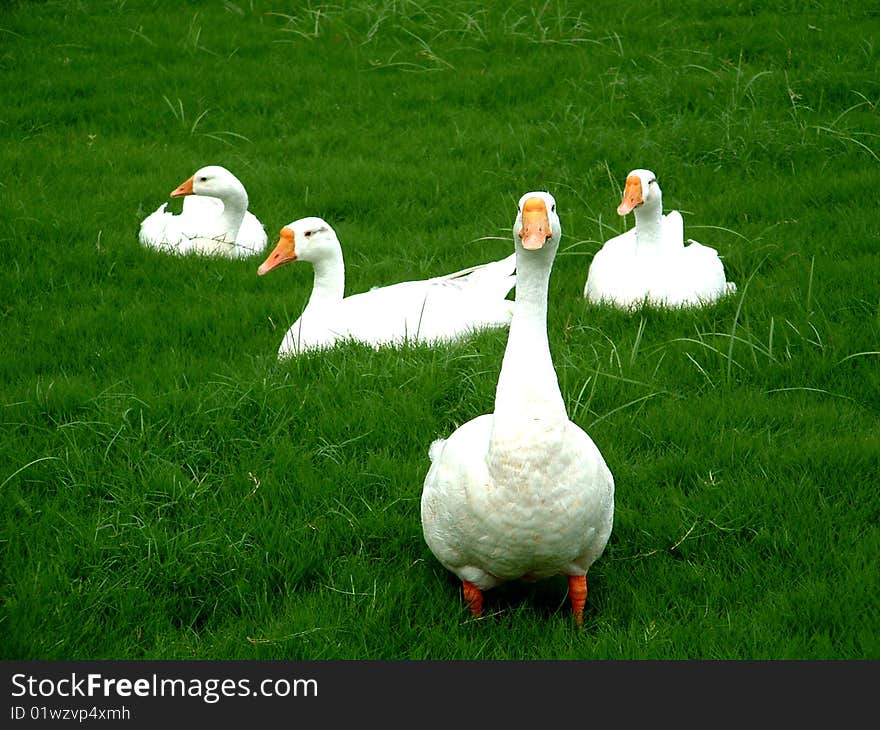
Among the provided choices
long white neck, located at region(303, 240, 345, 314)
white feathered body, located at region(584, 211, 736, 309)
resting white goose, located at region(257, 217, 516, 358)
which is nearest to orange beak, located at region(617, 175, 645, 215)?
white feathered body, located at region(584, 211, 736, 309)

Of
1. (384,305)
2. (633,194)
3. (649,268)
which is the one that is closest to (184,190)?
(384,305)

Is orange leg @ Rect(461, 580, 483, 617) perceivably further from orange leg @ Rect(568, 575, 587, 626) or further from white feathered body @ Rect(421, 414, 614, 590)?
orange leg @ Rect(568, 575, 587, 626)

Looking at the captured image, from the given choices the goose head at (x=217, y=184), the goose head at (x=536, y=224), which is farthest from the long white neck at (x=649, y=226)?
the goose head at (x=536, y=224)

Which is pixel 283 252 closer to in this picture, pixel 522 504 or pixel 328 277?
pixel 328 277

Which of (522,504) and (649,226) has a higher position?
(649,226)

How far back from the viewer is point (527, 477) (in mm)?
3213

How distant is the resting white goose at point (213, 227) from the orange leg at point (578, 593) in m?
4.22

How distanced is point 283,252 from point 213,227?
1408 mm

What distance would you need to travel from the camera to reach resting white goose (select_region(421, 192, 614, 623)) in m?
3.23

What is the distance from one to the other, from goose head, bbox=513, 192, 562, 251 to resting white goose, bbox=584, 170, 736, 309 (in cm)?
256

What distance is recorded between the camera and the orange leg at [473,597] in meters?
3.59

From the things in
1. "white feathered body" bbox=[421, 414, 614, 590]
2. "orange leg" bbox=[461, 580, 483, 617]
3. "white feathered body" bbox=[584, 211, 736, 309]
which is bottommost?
"orange leg" bbox=[461, 580, 483, 617]

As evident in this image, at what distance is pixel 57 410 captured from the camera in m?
4.80

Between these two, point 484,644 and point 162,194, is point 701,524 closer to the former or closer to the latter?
point 484,644
